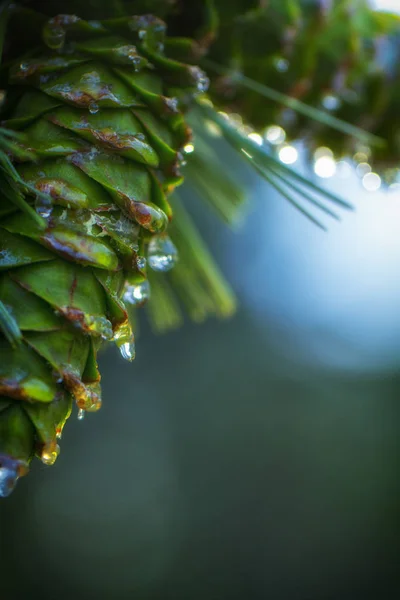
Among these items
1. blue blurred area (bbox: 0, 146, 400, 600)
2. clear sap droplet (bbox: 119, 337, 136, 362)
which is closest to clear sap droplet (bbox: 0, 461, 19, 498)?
clear sap droplet (bbox: 119, 337, 136, 362)

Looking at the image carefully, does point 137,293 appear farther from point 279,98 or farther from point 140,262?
point 279,98

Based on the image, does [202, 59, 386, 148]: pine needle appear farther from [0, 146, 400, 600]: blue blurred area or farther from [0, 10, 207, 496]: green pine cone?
[0, 146, 400, 600]: blue blurred area

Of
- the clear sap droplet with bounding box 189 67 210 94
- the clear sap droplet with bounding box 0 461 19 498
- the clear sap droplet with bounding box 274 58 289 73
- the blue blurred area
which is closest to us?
the clear sap droplet with bounding box 0 461 19 498

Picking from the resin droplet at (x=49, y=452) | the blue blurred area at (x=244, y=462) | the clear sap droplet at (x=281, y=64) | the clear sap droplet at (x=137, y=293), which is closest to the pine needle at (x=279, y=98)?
the clear sap droplet at (x=281, y=64)

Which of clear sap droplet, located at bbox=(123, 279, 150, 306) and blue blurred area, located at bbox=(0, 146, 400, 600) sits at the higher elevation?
clear sap droplet, located at bbox=(123, 279, 150, 306)

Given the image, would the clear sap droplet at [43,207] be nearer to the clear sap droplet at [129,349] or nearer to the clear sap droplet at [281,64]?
the clear sap droplet at [129,349]

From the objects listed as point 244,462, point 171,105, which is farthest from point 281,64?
point 244,462

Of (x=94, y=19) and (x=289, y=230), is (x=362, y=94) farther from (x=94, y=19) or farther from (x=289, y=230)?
(x=289, y=230)

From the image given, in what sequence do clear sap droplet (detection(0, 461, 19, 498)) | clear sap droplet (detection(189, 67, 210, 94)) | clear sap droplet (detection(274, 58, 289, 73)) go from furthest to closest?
clear sap droplet (detection(274, 58, 289, 73)) → clear sap droplet (detection(189, 67, 210, 94)) → clear sap droplet (detection(0, 461, 19, 498))

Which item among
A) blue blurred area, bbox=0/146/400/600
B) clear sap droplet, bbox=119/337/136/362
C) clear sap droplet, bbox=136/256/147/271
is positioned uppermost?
clear sap droplet, bbox=136/256/147/271
